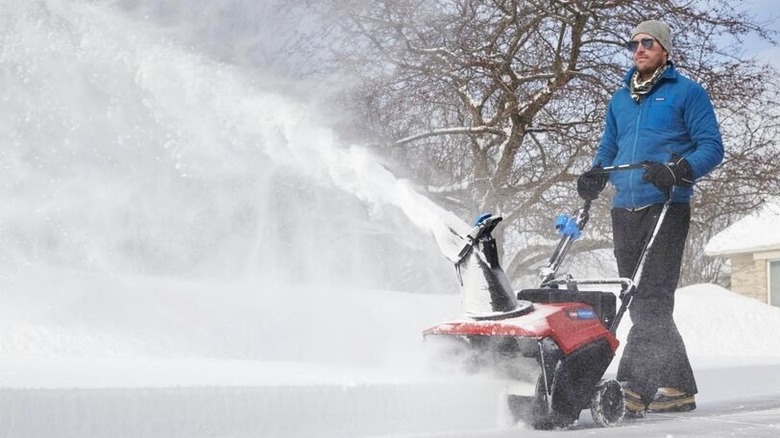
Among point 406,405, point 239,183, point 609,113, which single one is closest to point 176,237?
point 239,183

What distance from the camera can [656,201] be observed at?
5.37 m

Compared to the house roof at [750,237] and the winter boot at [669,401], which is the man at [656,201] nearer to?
the winter boot at [669,401]

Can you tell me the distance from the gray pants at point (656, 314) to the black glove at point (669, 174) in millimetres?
301

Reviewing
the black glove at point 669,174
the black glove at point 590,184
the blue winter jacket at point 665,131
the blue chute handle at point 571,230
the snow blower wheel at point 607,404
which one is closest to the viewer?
the snow blower wheel at point 607,404

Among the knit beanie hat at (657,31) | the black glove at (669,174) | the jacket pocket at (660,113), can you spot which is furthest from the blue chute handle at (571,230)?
the knit beanie hat at (657,31)

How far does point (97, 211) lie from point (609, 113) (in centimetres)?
465

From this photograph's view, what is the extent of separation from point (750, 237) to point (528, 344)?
23795 millimetres

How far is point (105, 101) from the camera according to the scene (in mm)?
8805

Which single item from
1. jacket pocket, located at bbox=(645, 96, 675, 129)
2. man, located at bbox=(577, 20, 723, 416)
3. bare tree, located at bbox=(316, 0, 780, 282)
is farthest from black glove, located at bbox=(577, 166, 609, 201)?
bare tree, located at bbox=(316, 0, 780, 282)

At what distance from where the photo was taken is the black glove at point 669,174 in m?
5.02

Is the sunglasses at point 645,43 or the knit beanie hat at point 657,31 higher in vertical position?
the knit beanie hat at point 657,31

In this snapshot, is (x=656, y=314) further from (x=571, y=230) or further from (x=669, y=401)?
(x=571, y=230)

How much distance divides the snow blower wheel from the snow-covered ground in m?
0.17

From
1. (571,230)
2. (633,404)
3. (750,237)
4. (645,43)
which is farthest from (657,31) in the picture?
(750,237)
